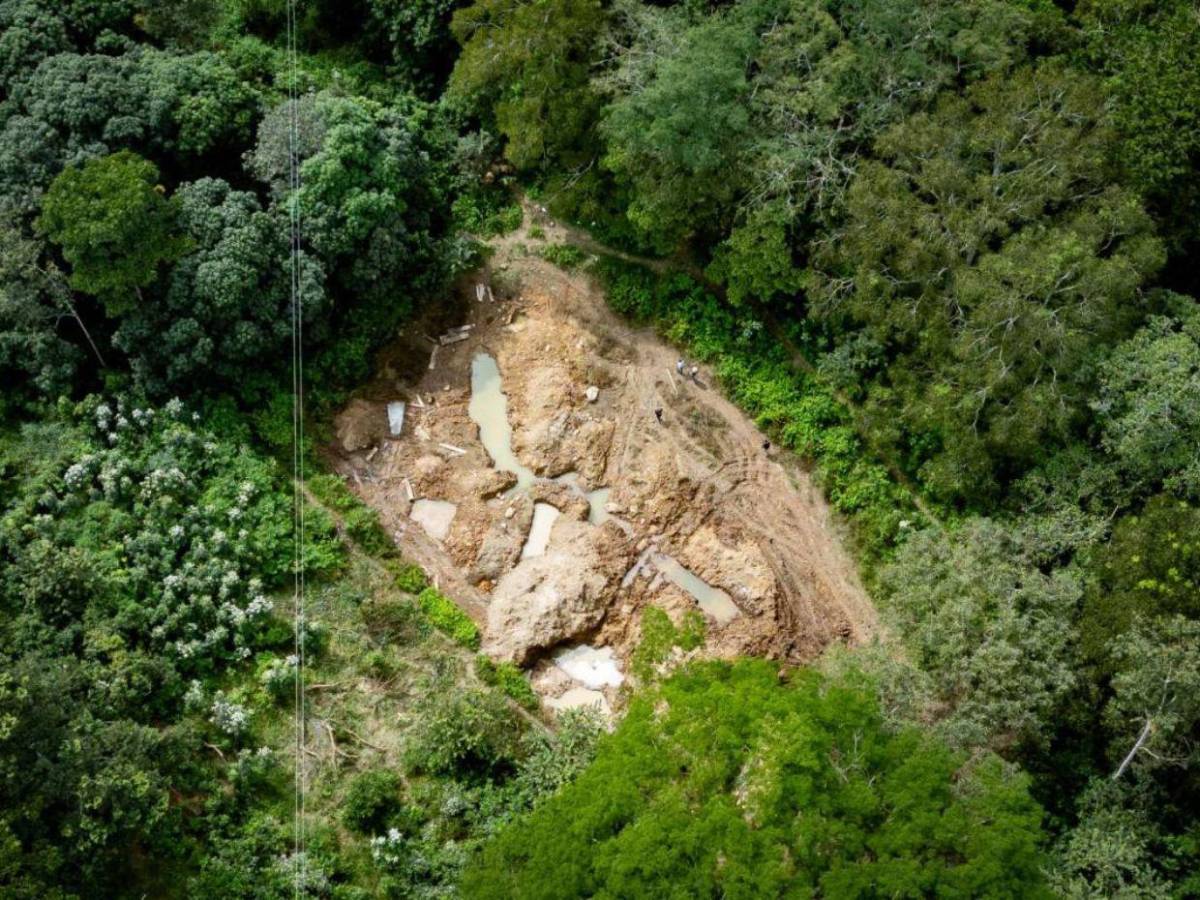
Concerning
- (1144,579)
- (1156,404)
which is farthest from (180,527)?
(1156,404)

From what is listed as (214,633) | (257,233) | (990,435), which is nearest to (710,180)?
(990,435)

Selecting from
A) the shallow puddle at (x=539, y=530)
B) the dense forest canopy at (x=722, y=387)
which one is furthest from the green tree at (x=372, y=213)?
the shallow puddle at (x=539, y=530)

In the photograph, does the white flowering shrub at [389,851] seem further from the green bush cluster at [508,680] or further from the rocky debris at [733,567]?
the rocky debris at [733,567]

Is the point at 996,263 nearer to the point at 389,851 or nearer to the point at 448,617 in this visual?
the point at 448,617

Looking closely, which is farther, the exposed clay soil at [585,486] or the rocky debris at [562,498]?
the rocky debris at [562,498]

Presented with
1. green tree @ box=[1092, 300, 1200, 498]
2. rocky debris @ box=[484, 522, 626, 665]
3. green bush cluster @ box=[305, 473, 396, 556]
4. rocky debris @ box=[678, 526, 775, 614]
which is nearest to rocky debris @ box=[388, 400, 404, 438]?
green bush cluster @ box=[305, 473, 396, 556]

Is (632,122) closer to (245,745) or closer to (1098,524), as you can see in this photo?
(1098,524)
